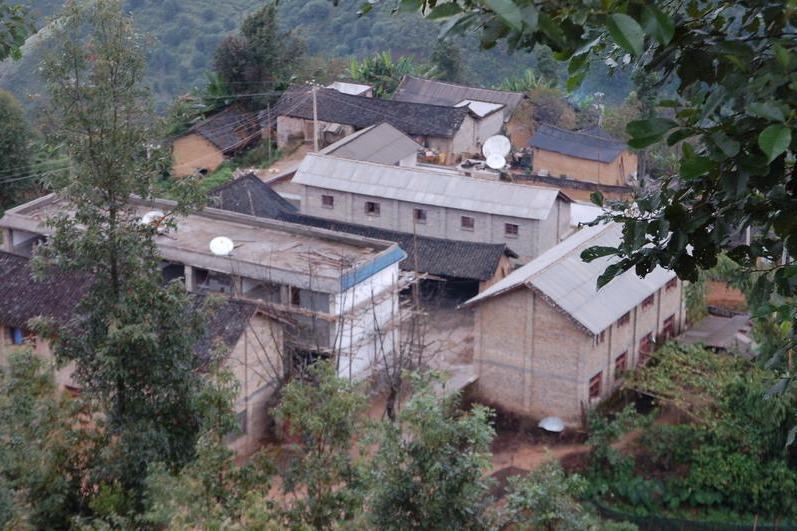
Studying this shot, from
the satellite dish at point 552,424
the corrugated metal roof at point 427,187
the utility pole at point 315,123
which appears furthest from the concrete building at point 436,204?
the satellite dish at point 552,424

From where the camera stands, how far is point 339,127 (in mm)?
27156

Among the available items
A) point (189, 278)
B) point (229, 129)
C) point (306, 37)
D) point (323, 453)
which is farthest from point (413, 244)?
point (306, 37)

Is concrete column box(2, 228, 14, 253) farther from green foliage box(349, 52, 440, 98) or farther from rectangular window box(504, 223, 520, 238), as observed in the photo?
green foliage box(349, 52, 440, 98)

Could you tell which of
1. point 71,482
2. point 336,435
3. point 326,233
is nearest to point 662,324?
point 326,233

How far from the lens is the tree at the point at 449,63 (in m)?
33.5

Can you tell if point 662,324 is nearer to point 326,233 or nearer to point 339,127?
point 326,233

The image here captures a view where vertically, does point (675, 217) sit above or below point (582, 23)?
below

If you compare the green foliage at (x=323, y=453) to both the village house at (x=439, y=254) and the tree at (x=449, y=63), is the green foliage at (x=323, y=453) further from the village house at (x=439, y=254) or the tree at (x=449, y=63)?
the tree at (x=449, y=63)

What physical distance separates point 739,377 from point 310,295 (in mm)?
6340

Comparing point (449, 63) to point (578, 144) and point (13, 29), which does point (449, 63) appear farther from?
point (13, 29)

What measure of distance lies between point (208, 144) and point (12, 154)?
5.68 metres

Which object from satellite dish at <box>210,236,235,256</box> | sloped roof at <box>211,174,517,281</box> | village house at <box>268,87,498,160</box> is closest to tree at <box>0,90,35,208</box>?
sloped roof at <box>211,174,517,281</box>

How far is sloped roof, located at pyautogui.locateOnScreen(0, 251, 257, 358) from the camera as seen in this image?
50.3ft

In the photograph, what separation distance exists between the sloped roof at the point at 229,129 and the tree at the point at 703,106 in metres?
24.7
